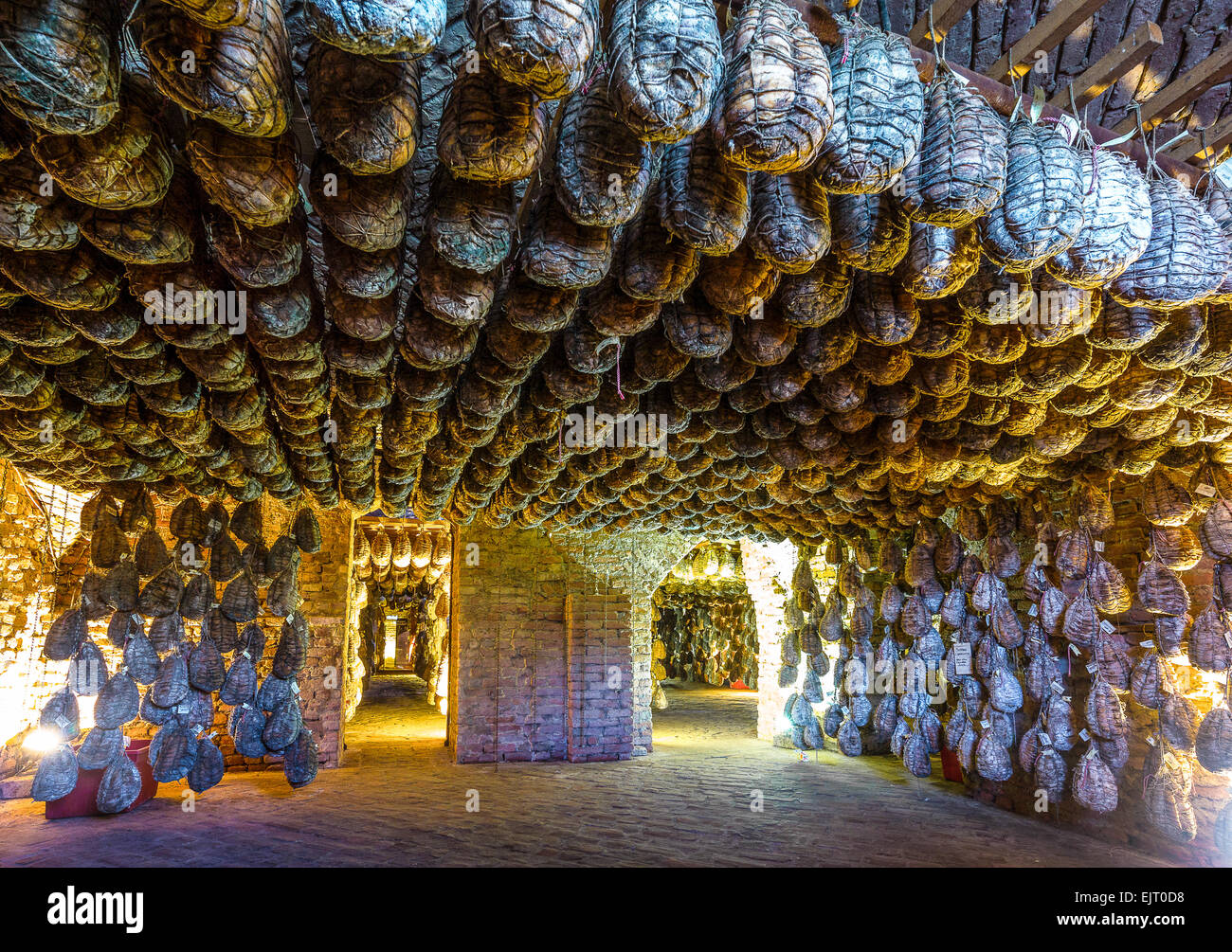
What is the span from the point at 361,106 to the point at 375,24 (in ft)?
1.39

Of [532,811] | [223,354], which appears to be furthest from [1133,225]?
[532,811]

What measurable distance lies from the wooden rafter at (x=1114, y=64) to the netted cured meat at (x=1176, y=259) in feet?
1.51

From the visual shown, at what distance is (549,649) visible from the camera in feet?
30.5

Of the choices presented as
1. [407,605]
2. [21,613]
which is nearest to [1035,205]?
[21,613]

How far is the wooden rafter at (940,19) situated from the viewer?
2.30 metres

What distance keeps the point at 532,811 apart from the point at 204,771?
110 inches

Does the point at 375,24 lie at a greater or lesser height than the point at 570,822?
greater

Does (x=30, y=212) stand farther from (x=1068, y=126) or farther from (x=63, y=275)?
(x=1068, y=126)

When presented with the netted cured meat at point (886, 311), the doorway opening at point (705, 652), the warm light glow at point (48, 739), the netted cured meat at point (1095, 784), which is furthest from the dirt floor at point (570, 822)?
the netted cured meat at point (886, 311)

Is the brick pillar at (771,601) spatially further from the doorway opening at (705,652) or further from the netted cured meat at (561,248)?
the netted cured meat at (561,248)

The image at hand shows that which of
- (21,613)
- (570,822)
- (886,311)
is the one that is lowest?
(570,822)

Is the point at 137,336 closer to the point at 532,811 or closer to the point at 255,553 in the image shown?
the point at 255,553

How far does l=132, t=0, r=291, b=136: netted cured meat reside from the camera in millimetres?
1619

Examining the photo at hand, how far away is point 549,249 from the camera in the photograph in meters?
2.52
